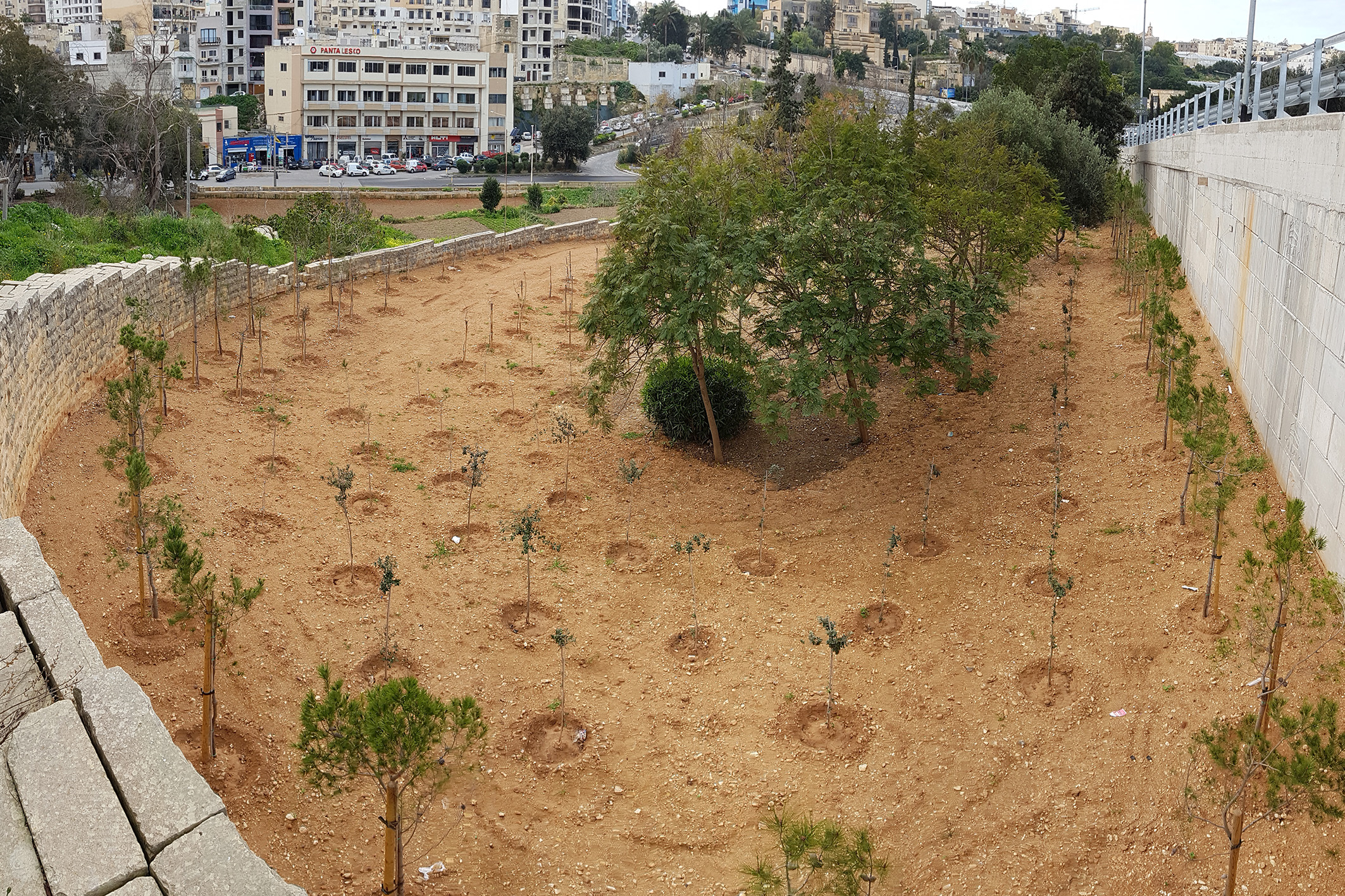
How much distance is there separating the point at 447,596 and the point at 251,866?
6.45 meters

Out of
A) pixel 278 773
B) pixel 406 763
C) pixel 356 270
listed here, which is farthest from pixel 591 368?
pixel 356 270

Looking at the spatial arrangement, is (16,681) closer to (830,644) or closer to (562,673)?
(562,673)

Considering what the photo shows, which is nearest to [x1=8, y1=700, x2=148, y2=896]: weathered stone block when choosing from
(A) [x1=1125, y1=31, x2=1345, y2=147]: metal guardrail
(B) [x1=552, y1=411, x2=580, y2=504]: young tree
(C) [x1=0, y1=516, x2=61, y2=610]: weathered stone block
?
(C) [x1=0, y1=516, x2=61, y2=610]: weathered stone block

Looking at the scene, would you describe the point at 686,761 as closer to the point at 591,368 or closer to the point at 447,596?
the point at 447,596

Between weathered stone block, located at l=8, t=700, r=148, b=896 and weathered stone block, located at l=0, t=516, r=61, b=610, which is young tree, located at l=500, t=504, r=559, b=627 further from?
weathered stone block, located at l=8, t=700, r=148, b=896

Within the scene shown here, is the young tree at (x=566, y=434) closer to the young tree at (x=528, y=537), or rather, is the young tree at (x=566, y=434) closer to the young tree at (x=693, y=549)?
the young tree at (x=528, y=537)

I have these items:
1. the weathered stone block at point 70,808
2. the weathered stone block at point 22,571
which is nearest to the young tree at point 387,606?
the weathered stone block at point 22,571

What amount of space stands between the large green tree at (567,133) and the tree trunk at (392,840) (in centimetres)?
6578

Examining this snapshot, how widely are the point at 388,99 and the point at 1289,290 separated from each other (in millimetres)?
75551

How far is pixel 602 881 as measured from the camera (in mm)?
7914

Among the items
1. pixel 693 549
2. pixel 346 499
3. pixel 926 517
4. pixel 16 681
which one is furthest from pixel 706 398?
pixel 16 681

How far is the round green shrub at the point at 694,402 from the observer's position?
16500 millimetres

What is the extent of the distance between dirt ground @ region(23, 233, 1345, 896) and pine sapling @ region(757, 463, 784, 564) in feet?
0.49

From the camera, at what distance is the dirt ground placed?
808cm
